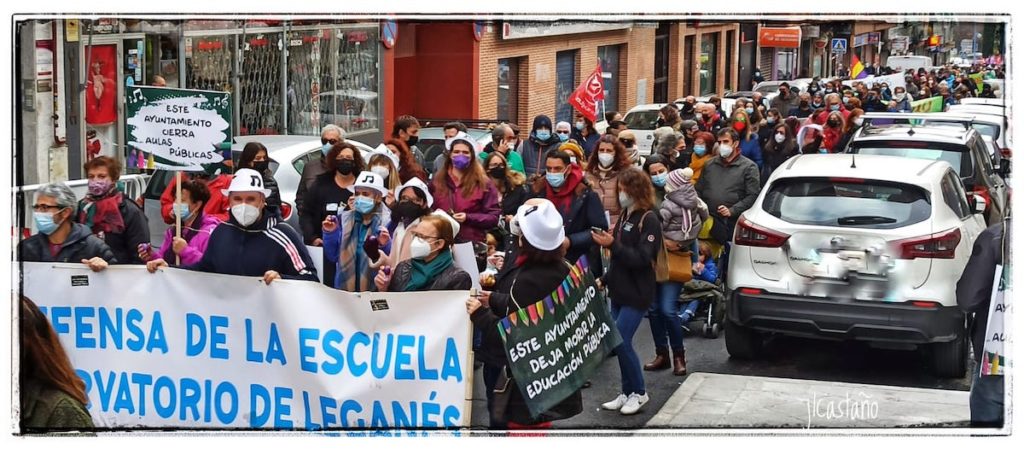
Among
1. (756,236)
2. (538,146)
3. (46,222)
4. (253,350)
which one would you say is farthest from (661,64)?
(253,350)

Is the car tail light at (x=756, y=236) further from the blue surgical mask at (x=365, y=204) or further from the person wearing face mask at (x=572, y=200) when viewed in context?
the blue surgical mask at (x=365, y=204)

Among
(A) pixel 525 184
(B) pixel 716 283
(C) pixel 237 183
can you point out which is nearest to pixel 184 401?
(C) pixel 237 183

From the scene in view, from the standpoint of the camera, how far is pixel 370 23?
75.0ft

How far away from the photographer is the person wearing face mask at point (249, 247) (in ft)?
23.2

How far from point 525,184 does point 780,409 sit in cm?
321

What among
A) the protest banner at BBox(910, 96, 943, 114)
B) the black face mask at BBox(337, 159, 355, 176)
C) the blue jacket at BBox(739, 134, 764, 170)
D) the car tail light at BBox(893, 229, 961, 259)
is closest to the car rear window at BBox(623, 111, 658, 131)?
the protest banner at BBox(910, 96, 943, 114)

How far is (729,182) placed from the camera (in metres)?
11.6

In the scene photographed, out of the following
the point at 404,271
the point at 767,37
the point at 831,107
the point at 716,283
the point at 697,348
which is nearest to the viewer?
the point at 404,271

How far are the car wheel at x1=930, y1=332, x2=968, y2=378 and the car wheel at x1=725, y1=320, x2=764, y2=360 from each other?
3.97 ft

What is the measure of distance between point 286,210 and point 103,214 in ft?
9.76

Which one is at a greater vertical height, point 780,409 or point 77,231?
point 77,231

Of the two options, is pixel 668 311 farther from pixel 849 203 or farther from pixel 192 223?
pixel 192 223
